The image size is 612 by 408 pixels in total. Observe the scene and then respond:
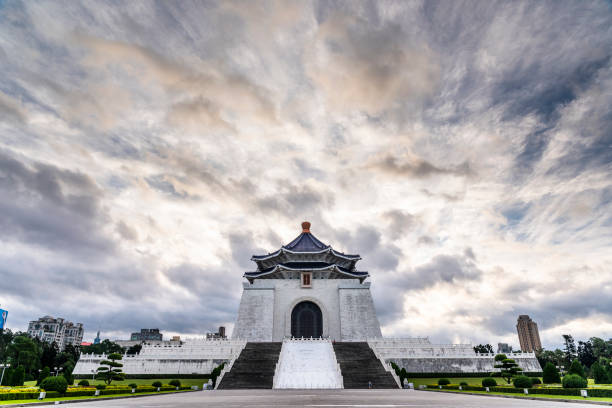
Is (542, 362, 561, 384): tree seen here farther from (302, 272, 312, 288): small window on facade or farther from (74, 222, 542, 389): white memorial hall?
(302, 272, 312, 288): small window on facade

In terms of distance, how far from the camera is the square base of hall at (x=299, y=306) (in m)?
35.5

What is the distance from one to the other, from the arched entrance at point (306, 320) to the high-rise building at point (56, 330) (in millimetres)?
116292

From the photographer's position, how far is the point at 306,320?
36.8m

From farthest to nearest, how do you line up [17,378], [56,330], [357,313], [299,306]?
[56,330] → [299,306] → [357,313] → [17,378]

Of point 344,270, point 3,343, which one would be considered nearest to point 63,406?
point 344,270

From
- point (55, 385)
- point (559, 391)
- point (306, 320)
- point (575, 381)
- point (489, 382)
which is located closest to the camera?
point (55, 385)

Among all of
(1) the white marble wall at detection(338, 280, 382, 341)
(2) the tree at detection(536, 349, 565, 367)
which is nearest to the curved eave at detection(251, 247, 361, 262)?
(1) the white marble wall at detection(338, 280, 382, 341)

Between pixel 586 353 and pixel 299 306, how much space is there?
119 ft

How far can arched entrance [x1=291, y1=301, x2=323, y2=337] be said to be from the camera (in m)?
36.1

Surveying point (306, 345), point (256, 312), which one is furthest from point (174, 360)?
point (256, 312)

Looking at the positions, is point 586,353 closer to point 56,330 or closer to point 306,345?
point 306,345

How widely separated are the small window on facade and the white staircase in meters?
9.46

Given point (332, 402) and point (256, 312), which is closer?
point (332, 402)

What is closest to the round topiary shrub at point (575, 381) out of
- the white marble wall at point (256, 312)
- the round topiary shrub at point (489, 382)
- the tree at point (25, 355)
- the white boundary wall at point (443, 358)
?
the round topiary shrub at point (489, 382)
